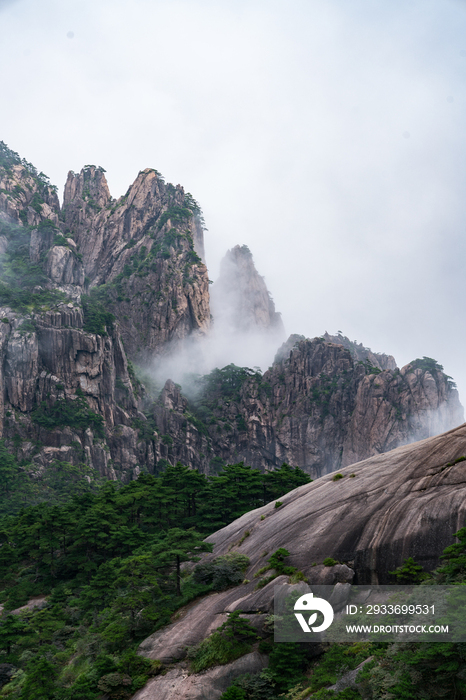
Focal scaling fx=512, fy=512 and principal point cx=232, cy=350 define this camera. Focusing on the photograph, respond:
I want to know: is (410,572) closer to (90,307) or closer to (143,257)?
(90,307)

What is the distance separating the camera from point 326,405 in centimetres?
16312

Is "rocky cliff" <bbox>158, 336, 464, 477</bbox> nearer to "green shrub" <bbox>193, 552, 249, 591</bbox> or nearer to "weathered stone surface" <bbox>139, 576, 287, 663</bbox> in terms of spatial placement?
"green shrub" <bbox>193, 552, 249, 591</bbox>

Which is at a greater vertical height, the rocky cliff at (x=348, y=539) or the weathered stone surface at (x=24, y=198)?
the weathered stone surface at (x=24, y=198)

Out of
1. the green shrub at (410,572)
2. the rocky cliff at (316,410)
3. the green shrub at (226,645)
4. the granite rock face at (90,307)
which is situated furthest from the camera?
the rocky cliff at (316,410)

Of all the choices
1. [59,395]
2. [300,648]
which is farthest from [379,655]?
[59,395]

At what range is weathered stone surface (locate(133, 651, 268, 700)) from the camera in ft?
85.2

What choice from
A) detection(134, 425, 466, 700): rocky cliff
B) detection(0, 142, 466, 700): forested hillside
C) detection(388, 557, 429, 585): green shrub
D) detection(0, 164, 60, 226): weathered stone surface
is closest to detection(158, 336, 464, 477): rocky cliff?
detection(0, 142, 466, 700): forested hillside

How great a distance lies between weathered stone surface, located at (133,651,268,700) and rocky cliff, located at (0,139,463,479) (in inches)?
3427

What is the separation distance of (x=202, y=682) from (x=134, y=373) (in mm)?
130416

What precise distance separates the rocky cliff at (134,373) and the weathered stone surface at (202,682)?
87.0 meters

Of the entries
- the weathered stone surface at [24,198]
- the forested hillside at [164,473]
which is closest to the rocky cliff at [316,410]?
the forested hillside at [164,473]

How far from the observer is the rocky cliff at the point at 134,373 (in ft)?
392

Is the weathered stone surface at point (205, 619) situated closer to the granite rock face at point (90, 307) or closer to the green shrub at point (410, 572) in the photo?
the green shrub at point (410, 572)

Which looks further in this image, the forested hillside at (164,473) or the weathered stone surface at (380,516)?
the forested hillside at (164,473)
